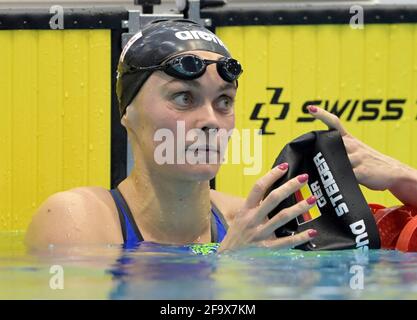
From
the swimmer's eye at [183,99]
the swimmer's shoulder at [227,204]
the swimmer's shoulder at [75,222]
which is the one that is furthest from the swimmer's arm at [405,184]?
the swimmer's shoulder at [75,222]

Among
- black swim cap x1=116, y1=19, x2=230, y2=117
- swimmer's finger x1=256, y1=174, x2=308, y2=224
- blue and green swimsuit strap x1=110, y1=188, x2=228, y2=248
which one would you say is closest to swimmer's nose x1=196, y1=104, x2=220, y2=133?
black swim cap x1=116, y1=19, x2=230, y2=117

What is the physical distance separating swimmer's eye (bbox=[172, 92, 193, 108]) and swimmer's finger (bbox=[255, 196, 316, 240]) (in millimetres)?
673

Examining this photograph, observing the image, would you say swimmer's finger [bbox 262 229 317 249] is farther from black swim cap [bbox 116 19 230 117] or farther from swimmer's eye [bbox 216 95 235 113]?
black swim cap [bbox 116 19 230 117]

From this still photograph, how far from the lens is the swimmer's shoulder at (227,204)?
A: 4315 millimetres

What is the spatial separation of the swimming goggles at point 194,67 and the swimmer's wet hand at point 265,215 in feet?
1.85

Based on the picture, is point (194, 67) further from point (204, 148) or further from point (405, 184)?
point (405, 184)

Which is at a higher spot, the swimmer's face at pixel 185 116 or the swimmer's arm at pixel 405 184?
the swimmer's face at pixel 185 116

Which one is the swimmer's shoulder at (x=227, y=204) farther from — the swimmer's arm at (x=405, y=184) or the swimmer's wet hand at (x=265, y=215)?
the swimmer's wet hand at (x=265, y=215)

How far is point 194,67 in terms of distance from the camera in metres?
3.71

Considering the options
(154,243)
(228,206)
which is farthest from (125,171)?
(154,243)

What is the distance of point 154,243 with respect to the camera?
3.87 m

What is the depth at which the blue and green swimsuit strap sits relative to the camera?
386cm

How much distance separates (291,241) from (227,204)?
1.05 m

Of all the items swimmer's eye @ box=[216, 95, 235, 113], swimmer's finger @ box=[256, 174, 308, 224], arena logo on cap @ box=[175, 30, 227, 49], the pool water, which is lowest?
the pool water
